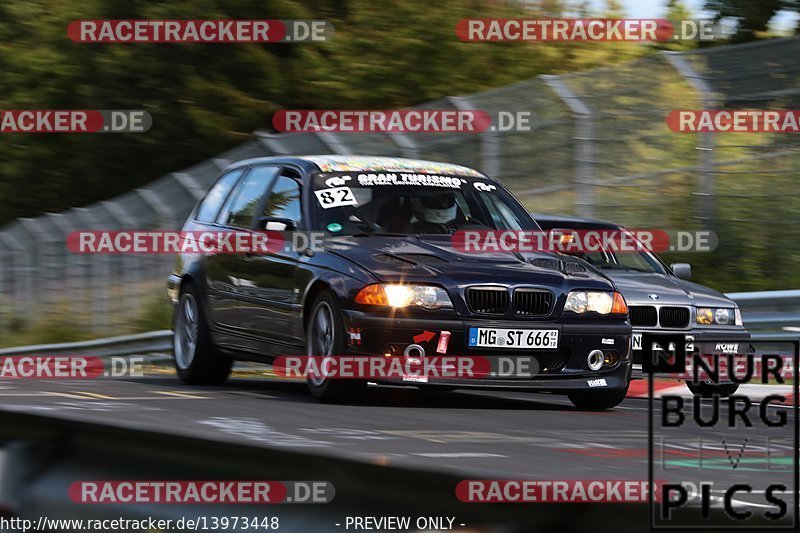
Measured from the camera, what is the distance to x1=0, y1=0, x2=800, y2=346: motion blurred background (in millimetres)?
16156

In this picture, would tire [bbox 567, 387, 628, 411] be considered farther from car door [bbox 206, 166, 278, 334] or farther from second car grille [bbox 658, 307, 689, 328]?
Answer: second car grille [bbox 658, 307, 689, 328]

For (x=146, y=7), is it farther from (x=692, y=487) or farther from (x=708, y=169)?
(x=692, y=487)

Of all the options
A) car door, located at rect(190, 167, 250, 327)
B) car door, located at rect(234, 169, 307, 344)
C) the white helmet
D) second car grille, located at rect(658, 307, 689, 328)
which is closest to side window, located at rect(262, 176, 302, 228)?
car door, located at rect(234, 169, 307, 344)

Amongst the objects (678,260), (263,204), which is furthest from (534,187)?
(263,204)

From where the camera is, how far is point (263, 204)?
10297 mm

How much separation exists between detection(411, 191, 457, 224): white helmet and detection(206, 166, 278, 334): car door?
4.06 ft

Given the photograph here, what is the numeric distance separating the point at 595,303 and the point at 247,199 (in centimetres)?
286

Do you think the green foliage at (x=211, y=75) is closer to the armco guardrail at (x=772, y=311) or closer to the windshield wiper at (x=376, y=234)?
the armco guardrail at (x=772, y=311)

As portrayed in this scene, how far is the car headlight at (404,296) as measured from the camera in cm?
845

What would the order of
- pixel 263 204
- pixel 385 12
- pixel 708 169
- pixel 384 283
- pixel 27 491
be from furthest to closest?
1. pixel 385 12
2. pixel 708 169
3. pixel 263 204
4. pixel 384 283
5. pixel 27 491

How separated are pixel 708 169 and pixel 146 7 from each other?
1860 cm

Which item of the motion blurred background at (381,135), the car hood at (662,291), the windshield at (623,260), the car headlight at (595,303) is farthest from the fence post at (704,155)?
the car headlight at (595,303)

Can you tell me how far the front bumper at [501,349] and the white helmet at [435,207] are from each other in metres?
1.26

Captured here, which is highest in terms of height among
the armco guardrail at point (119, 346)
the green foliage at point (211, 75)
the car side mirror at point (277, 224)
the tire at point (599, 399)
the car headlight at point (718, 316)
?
the green foliage at point (211, 75)
